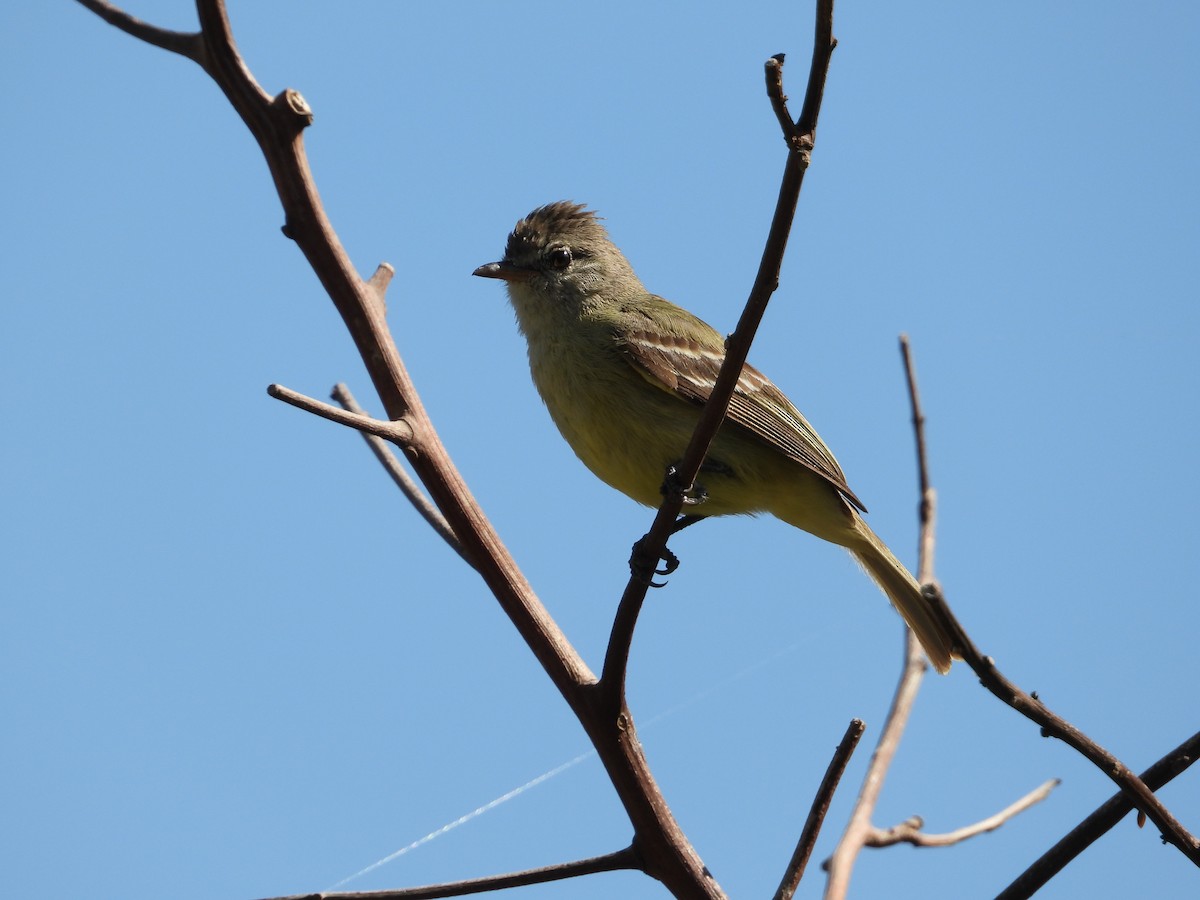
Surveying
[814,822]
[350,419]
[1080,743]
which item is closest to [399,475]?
[350,419]

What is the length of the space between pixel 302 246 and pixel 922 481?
264 centimetres

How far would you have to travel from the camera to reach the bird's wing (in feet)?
15.7

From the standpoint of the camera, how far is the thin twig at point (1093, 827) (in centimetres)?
216

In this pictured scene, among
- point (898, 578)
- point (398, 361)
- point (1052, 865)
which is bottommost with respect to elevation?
point (1052, 865)

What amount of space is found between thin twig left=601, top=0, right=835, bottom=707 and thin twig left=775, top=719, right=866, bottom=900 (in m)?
0.56

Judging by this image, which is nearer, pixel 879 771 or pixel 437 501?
pixel 437 501

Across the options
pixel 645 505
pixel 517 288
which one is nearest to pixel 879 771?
pixel 645 505

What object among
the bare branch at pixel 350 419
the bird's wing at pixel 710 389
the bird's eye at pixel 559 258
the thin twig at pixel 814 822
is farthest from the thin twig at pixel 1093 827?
the bird's eye at pixel 559 258

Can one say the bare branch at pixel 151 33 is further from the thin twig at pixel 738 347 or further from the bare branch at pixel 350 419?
the thin twig at pixel 738 347

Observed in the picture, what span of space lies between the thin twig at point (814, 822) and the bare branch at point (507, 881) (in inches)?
14.9

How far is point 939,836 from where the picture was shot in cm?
396

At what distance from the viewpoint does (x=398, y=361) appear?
3201mm

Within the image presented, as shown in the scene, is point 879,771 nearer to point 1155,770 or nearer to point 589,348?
point 1155,770

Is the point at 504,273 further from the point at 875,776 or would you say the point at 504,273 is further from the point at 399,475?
the point at 875,776
